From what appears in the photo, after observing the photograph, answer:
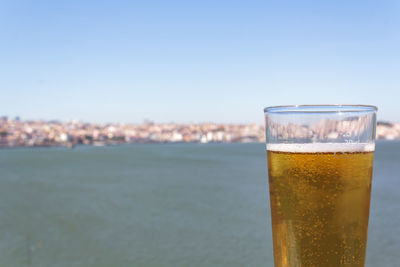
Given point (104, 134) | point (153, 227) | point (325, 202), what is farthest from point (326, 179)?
point (104, 134)

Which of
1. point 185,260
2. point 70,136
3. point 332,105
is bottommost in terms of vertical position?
point 70,136

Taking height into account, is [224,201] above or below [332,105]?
below

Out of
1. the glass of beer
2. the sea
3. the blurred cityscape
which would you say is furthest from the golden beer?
the blurred cityscape

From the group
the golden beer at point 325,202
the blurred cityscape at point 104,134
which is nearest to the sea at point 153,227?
the golden beer at point 325,202

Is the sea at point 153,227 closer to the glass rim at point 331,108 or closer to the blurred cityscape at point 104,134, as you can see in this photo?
the glass rim at point 331,108

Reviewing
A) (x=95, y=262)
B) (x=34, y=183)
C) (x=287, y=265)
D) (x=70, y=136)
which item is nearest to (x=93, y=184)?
(x=34, y=183)

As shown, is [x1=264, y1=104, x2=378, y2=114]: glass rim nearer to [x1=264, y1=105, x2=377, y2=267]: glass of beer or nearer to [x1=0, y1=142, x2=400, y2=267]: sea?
[x1=264, y1=105, x2=377, y2=267]: glass of beer

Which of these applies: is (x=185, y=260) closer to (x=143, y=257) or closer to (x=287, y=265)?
(x=143, y=257)

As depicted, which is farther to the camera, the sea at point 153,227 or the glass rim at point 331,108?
the sea at point 153,227
